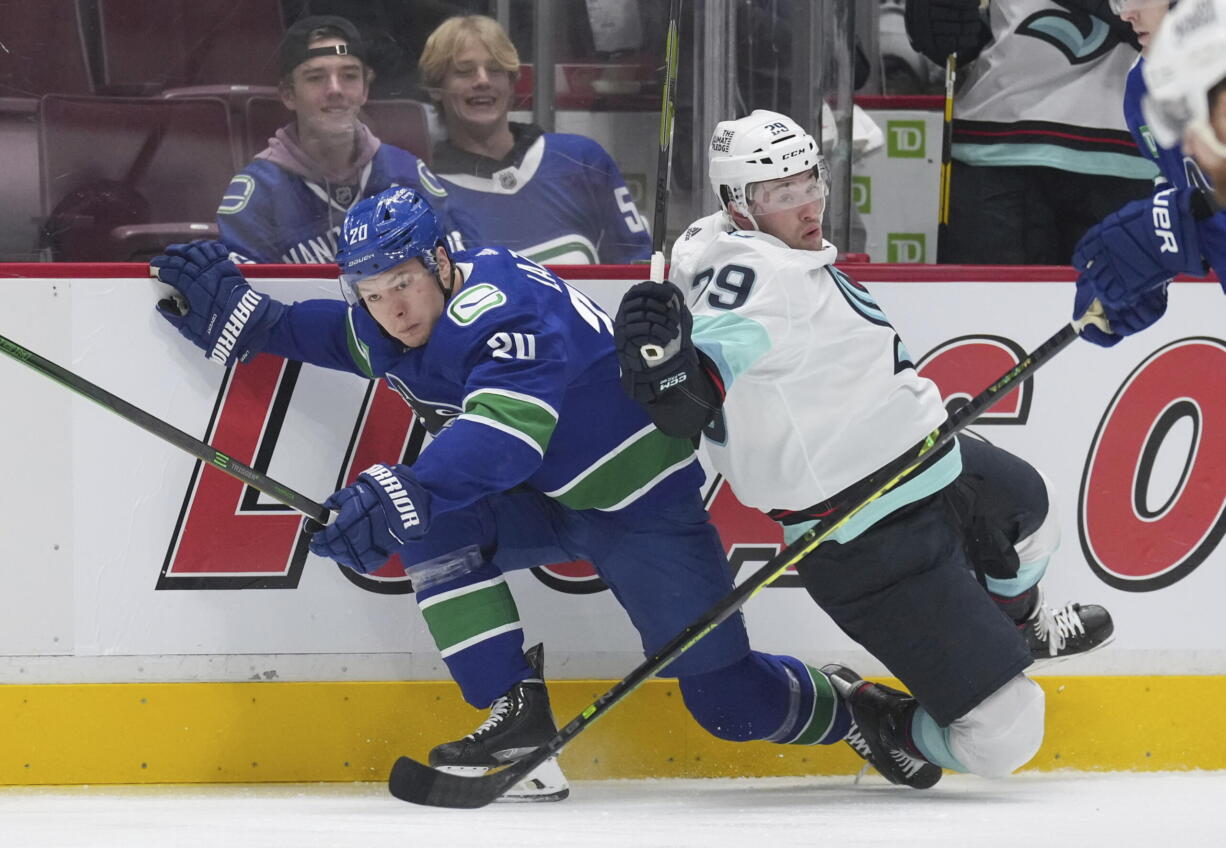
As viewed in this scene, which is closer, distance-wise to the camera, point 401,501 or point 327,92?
point 401,501

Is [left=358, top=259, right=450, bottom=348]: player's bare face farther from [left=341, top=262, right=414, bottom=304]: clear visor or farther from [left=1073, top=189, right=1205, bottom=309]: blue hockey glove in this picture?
[left=1073, top=189, right=1205, bottom=309]: blue hockey glove

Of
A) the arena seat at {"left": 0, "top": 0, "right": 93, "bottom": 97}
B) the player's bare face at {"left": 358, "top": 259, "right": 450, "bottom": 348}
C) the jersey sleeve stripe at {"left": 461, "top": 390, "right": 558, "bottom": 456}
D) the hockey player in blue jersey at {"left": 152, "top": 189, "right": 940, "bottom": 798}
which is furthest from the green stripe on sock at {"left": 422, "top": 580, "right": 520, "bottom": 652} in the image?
the arena seat at {"left": 0, "top": 0, "right": 93, "bottom": 97}

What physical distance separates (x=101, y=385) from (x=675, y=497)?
42.0 inches

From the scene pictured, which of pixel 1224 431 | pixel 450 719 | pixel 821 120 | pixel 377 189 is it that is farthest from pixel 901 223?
pixel 450 719

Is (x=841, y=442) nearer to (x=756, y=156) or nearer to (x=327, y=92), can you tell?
(x=756, y=156)

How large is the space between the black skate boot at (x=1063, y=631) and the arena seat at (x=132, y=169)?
1686mm

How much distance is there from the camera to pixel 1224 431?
307 centimetres

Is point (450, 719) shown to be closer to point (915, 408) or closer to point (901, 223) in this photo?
point (915, 408)

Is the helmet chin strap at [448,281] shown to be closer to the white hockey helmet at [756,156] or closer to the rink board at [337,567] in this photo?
the rink board at [337,567]

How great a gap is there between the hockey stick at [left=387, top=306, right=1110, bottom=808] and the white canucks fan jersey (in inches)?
2.8

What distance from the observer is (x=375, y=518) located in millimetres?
2441

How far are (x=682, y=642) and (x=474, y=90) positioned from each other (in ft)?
3.82

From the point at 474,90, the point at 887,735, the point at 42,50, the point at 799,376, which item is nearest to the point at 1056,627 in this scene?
the point at 887,735

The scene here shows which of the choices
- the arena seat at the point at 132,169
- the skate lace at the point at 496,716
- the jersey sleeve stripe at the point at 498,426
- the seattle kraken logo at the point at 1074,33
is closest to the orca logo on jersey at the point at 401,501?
the jersey sleeve stripe at the point at 498,426
